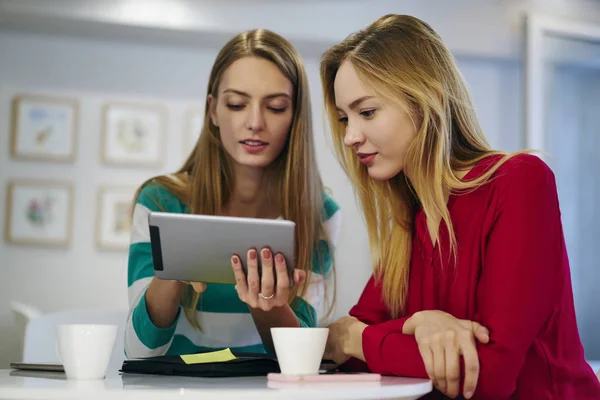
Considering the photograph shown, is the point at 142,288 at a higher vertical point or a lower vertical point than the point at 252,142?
lower

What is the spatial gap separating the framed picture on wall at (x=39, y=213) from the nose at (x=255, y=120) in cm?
250

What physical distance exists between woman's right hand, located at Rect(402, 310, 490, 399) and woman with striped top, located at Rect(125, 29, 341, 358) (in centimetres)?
67

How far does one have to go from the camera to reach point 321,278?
6.44 feet

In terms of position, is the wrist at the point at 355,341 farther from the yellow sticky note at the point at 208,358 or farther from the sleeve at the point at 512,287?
the yellow sticky note at the point at 208,358

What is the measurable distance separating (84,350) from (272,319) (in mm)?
674

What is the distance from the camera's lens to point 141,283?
72.7 inches

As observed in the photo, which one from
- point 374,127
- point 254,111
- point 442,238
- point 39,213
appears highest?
point 254,111

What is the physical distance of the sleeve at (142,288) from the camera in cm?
170

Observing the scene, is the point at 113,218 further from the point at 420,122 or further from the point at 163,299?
the point at 420,122

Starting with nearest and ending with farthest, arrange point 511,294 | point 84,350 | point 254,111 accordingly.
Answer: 1. point 84,350
2. point 511,294
3. point 254,111

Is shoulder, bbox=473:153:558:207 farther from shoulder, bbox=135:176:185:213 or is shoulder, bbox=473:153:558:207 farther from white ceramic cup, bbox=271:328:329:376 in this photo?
shoulder, bbox=135:176:185:213

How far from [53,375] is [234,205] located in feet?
3.32

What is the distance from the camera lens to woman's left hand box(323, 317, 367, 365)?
53.2 inches

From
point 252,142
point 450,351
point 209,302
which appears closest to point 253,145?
point 252,142
